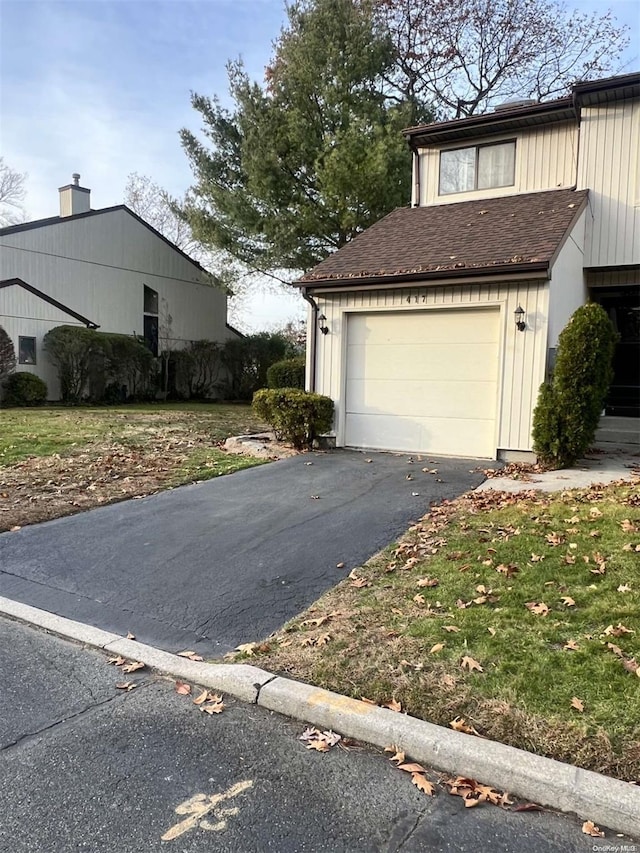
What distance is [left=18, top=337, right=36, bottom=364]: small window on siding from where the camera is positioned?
67.3 ft

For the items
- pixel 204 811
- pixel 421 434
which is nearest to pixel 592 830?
pixel 204 811

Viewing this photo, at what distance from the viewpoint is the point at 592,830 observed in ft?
7.66

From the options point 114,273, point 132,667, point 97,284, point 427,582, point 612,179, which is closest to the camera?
point 132,667

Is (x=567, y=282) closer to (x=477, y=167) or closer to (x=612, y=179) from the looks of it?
(x=612, y=179)

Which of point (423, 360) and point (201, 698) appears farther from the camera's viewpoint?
point (423, 360)

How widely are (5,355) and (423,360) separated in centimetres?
1489

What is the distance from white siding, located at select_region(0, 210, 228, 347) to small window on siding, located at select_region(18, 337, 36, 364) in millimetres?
2926

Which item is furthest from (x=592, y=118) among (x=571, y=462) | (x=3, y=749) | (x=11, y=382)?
(x=11, y=382)

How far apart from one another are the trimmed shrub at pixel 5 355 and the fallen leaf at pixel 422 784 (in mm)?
19847

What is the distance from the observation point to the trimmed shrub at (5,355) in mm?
19141

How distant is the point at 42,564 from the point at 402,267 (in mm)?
7122

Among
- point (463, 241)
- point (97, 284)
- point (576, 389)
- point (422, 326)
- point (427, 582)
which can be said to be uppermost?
point (97, 284)

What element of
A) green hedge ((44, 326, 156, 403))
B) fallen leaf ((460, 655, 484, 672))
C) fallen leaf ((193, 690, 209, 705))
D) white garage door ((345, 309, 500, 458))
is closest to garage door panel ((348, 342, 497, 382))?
white garage door ((345, 309, 500, 458))

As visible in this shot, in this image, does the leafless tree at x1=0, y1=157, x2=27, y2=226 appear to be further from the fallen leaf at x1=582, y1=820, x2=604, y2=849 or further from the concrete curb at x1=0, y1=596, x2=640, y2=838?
the fallen leaf at x1=582, y1=820, x2=604, y2=849
